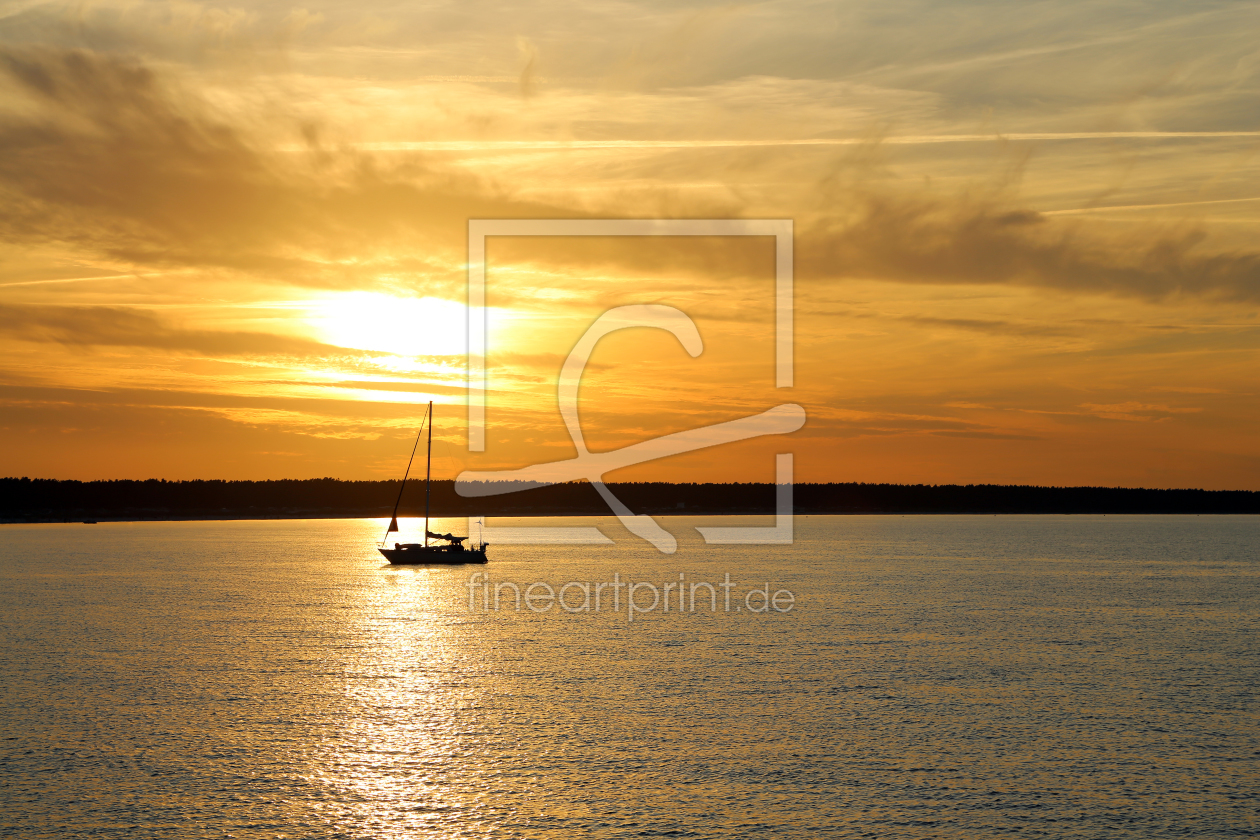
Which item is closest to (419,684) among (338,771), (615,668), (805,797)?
(615,668)

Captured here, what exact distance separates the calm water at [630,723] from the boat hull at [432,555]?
4477 centimetres

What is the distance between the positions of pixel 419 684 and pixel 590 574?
95797 mm

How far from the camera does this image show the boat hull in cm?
15400

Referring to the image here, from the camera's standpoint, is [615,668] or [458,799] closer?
[458,799]

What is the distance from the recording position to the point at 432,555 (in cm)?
15625

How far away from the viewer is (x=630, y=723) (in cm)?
5269

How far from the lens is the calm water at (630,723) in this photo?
38594mm

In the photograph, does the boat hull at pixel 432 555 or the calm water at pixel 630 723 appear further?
the boat hull at pixel 432 555

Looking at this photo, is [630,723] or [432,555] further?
[432,555]

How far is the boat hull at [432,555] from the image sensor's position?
15400cm

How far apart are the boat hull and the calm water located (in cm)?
4477

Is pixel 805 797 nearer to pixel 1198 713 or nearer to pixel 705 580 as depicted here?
pixel 1198 713

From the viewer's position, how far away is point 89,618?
332 feet

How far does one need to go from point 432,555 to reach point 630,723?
10792cm
